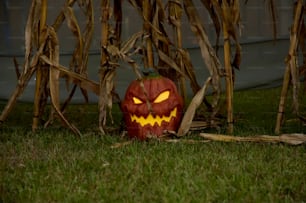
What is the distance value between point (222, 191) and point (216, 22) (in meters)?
1.06

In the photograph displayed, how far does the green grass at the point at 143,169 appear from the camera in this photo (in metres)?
1.55

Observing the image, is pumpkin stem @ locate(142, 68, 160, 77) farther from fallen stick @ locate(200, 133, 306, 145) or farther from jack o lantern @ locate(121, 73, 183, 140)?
fallen stick @ locate(200, 133, 306, 145)

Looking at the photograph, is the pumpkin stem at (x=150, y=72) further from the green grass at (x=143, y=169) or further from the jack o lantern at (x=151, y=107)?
the green grass at (x=143, y=169)

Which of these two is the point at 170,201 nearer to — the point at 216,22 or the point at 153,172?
the point at 153,172

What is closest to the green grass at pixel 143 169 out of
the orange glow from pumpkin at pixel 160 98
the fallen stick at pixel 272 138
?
the fallen stick at pixel 272 138

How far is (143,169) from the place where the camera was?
1788mm

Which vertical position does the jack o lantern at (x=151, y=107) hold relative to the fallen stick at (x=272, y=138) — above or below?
above

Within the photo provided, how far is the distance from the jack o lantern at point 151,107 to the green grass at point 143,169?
2.9 inches

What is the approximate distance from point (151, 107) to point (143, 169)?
515 mm

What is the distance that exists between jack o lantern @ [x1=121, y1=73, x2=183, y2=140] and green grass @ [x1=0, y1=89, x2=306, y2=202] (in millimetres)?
73

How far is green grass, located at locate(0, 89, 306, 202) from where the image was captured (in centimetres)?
155

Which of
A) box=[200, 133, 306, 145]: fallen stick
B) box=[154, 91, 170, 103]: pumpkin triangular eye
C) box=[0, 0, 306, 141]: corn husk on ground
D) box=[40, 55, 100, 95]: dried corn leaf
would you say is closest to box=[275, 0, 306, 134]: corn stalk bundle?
box=[0, 0, 306, 141]: corn husk on ground

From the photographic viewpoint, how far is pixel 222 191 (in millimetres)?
1558

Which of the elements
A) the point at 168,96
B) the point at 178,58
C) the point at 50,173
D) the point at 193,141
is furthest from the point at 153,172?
the point at 178,58
